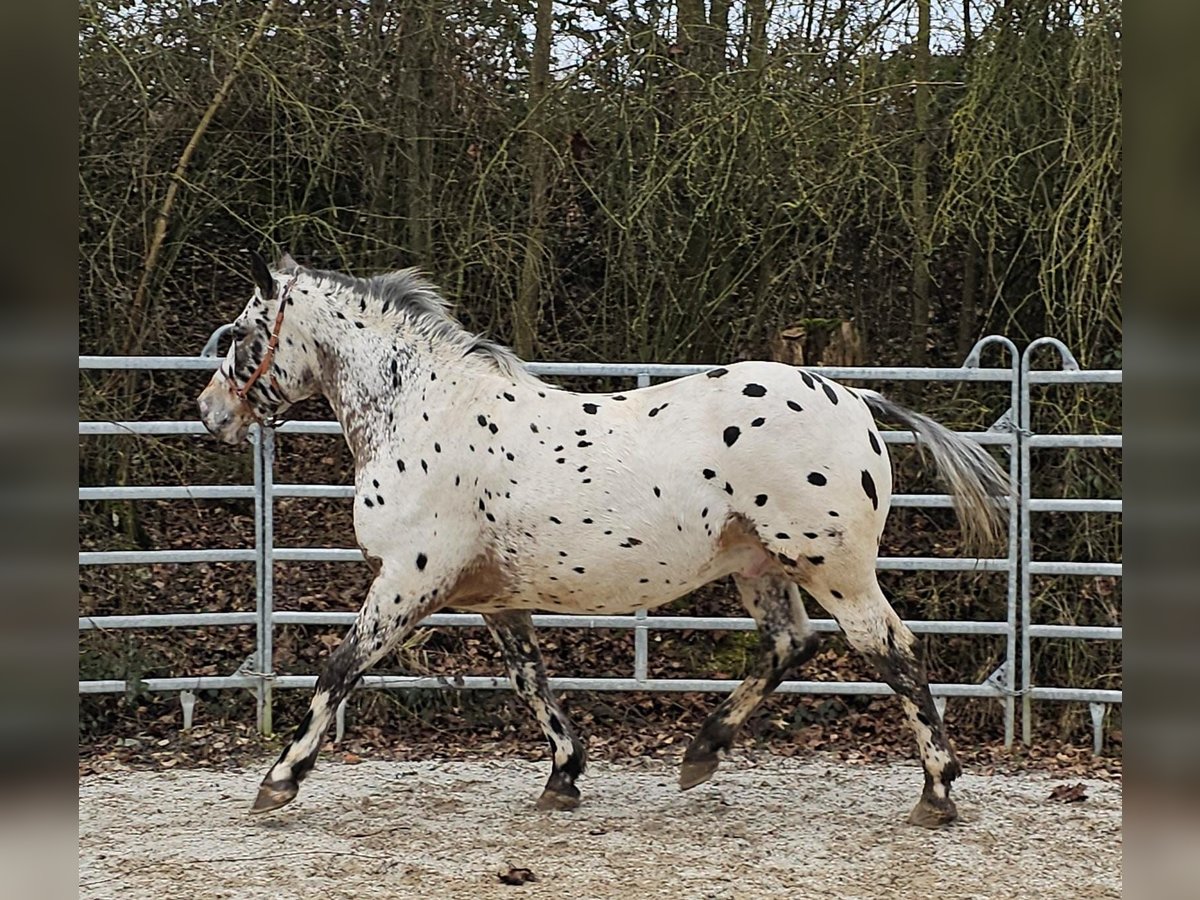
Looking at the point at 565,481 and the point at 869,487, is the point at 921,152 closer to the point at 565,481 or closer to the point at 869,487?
the point at 869,487

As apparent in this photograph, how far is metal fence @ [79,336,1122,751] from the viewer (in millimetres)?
5070

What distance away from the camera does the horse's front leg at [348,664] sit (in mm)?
4070

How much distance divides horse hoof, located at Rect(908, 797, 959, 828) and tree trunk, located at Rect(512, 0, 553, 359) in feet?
10.1

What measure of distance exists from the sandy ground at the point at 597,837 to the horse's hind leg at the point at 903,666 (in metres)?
0.14

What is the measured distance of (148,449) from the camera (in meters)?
6.13

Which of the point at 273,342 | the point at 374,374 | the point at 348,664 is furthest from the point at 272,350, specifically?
the point at 348,664

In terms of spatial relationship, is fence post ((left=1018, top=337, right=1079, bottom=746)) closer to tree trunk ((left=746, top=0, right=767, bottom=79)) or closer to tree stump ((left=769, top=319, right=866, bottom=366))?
tree stump ((left=769, top=319, right=866, bottom=366))

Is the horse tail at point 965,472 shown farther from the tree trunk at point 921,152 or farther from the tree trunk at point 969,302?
the tree trunk at point 969,302

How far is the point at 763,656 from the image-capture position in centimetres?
443

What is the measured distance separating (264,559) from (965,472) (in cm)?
282

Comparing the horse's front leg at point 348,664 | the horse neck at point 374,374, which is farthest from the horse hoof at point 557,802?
the horse neck at point 374,374

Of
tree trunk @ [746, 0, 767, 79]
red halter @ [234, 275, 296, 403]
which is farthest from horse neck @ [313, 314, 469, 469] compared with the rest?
tree trunk @ [746, 0, 767, 79]
